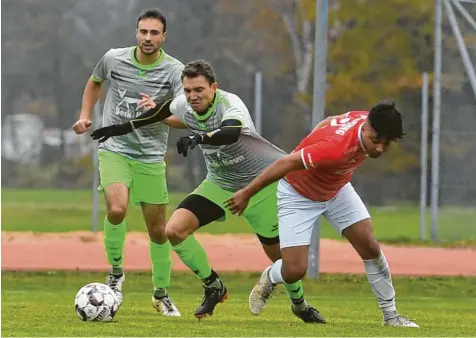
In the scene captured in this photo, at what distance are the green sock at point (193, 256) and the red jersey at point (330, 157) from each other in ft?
3.30

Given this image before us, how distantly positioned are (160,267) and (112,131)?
1.19 metres

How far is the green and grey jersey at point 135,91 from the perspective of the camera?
33.2 feet

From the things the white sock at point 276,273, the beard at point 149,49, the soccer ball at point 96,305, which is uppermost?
the beard at point 149,49

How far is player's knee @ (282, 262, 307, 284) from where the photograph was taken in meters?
8.83

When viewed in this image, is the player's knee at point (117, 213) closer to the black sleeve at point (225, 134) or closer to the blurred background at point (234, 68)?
the black sleeve at point (225, 134)

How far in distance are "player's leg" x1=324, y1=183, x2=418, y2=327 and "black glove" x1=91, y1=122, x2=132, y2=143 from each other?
1.84 metres

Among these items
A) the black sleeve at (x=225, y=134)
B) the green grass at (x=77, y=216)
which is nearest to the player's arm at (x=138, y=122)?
the black sleeve at (x=225, y=134)

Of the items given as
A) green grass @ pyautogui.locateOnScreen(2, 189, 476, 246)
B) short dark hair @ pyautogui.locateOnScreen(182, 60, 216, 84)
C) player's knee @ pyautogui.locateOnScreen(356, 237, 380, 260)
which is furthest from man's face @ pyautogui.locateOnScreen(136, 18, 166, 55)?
green grass @ pyautogui.locateOnScreen(2, 189, 476, 246)

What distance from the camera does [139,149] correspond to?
33.9ft

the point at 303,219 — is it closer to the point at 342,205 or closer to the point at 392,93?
the point at 342,205

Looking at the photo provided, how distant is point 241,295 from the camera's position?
13688 mm

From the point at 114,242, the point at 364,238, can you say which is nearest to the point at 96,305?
the point at 114,242

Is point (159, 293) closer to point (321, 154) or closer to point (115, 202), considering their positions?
point (115, 202)

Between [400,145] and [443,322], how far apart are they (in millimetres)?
14901
